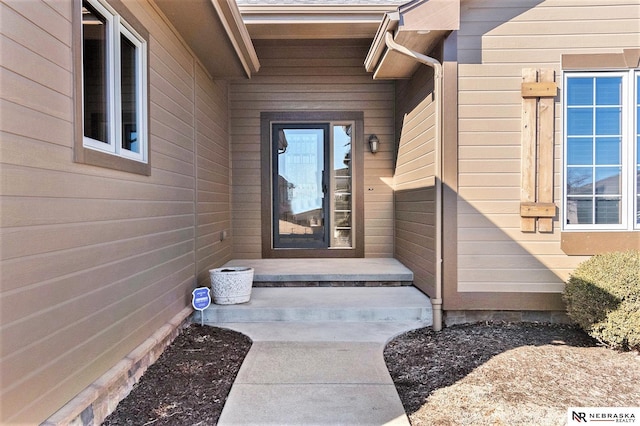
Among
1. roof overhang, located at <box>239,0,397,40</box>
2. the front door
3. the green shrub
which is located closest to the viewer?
the green shrub

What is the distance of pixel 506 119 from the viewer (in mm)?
3725

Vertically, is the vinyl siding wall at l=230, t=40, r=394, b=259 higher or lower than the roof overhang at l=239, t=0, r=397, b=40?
lower

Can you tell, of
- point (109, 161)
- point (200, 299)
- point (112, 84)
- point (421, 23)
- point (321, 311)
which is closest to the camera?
point (109, 161)

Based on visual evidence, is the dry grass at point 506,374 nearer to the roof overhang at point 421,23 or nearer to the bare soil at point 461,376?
the bare soil at point 461,376

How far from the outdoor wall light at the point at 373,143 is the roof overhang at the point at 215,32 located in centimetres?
201

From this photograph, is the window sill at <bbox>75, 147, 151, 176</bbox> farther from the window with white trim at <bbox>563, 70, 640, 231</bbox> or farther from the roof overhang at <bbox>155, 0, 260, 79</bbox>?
the window with white trim at <bbox>563, 70, 640, 231</bbox>

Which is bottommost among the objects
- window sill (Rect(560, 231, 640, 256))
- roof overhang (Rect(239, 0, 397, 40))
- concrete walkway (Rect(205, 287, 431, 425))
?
concrete walkway (Rect(205, 287, 431, 425))

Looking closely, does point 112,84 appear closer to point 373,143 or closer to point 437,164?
point 437,164

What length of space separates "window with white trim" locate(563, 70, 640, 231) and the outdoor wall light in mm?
2587

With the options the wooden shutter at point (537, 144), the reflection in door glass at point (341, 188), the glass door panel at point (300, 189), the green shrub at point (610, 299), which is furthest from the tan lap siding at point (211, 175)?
the green shrub at point (610, 299)

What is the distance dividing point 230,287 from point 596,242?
137 inches

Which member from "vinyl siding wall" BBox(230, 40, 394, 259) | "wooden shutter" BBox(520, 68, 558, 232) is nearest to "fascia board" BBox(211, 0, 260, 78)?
"vinyl siding wall" BBox(230, 40, 394, 259)

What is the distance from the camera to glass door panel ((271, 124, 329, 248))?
6.09 metres

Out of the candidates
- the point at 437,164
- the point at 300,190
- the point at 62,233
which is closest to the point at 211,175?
the point at 300,190
